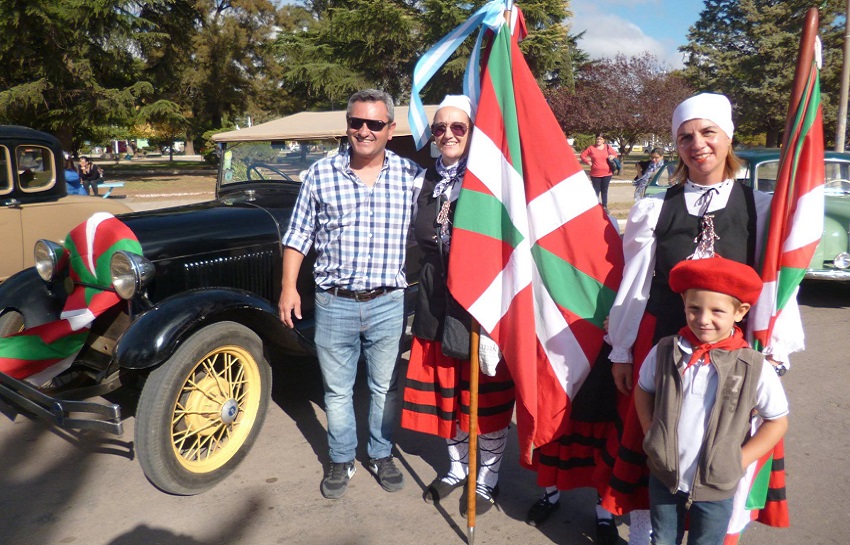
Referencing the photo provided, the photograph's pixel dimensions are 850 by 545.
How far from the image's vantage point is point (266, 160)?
185 inches

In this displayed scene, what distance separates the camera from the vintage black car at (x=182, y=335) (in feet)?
9.65

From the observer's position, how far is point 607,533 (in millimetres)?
2613

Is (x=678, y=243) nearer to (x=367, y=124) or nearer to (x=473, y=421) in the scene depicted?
(x=473, y=421)

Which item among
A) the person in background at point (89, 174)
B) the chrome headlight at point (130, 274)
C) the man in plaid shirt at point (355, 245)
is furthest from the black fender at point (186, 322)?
the person in background at point (89, 174)

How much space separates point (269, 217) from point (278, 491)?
172cm

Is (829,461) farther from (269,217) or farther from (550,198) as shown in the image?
(269,217)

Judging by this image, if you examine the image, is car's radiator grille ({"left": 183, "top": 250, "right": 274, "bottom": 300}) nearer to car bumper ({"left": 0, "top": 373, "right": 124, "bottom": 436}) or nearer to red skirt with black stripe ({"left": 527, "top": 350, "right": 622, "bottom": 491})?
car bumper ({"left": 0, "top": 373, "right": 124, "bottom": 436})

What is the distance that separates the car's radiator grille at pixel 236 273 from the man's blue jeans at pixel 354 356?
100 cm

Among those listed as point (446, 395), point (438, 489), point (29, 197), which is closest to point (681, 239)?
point (446, 395)

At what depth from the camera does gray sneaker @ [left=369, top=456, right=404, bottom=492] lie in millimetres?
3092

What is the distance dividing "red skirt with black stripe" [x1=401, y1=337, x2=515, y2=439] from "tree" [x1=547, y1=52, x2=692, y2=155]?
25.0m

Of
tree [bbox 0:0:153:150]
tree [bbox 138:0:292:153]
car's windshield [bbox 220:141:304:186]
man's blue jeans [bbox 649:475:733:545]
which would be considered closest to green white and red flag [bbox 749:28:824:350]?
man's blue jeans [bbox 649:475:733:545]

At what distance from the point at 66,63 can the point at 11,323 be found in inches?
888

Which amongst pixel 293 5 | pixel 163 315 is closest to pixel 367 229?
pixel 163 315
